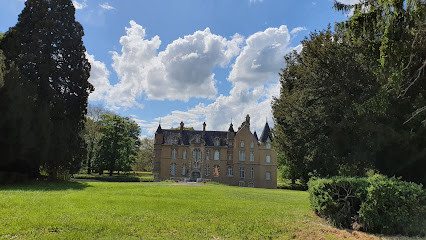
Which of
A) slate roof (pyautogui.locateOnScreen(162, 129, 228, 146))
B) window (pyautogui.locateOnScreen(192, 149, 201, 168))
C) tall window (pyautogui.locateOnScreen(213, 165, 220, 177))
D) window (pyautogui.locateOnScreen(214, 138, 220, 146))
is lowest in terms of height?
tall window (pyautogui.locateOnScreen(213, 165, 220, 177))

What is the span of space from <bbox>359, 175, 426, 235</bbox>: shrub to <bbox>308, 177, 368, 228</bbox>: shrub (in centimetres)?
46

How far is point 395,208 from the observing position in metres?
8.46

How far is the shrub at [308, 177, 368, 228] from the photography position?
926 cm

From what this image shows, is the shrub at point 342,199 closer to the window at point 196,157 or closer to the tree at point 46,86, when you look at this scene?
the tree at point 46,86

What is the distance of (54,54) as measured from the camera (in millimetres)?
23562

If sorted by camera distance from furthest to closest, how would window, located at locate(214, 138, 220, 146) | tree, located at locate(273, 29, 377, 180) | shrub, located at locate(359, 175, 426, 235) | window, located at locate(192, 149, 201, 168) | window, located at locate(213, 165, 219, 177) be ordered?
window, located at locate(214, 138, 220, 146), window, located at locate(192, 149, 201, 168), window, located at locate(213, 165, 219, 177), tree, located at locate(273, 29, 377, 180), shrub, located at locate(359, 175, 426, 235)

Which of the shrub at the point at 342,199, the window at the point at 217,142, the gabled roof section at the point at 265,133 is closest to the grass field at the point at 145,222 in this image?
the shrub at the point at 342,199

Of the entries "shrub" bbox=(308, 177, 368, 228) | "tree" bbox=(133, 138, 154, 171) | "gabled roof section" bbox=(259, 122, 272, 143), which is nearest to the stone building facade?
"gabled roof section" bbox=(259, 122, 272, 143)

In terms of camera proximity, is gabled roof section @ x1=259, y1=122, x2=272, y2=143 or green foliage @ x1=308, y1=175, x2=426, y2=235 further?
gabled roof section @ x1=259, y1=122, x2=272, y2=143

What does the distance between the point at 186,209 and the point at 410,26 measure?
9.49 meters

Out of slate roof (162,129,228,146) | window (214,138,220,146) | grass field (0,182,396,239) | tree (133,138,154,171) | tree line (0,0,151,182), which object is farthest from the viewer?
tree (133,138,154,171)

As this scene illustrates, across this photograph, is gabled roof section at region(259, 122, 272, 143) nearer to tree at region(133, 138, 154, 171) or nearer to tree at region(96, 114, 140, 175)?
tree at region(96, 114, 140, 175)

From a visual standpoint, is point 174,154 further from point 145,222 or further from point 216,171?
point 145,222

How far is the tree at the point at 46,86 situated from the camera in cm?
1814
